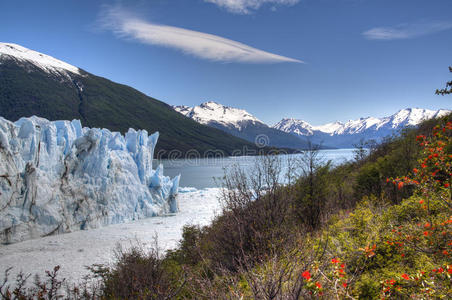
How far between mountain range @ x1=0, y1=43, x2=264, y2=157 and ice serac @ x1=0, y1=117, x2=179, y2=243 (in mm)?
95683

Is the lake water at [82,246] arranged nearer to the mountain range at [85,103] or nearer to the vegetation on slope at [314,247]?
the vegetation on slope at [314,247]

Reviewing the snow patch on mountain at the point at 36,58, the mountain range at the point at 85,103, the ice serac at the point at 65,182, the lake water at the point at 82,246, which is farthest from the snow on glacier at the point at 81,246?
the snow patch on mountain at the point at 36,58

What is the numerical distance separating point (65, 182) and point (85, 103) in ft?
469

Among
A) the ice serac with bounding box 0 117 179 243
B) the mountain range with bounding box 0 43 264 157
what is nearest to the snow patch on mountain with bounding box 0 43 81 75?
the mountain range with bounding box 0 43 264 157

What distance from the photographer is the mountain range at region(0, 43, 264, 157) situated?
402 ft

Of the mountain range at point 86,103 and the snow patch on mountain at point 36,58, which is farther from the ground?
the snow patch on mountain at point 36,58

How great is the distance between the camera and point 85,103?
465 ft

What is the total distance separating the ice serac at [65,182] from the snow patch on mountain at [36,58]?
566 ft

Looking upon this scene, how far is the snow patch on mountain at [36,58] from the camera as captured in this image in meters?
155

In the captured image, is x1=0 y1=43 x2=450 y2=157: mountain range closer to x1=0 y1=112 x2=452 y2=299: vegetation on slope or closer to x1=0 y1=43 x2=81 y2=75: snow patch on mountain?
x1=0 y1=43 x2=81 y2=75: snow patch on mountain

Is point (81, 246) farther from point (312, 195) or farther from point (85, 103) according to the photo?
point (85, 103)

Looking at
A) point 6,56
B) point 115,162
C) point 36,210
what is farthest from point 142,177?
point 6,56

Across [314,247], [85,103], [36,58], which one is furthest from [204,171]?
[36,58]

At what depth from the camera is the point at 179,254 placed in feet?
38.9
